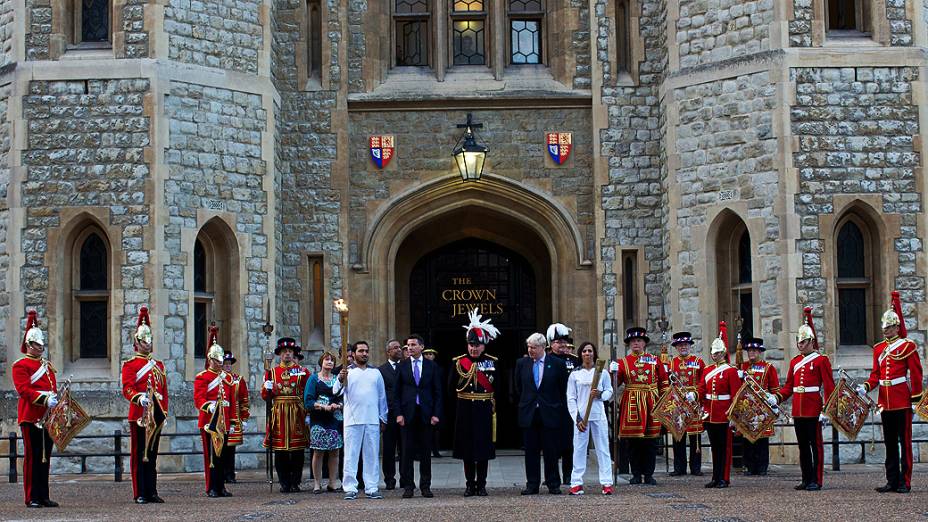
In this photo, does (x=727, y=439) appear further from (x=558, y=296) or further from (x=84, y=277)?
(x=84, y=277)

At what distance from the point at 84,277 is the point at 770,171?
27.6 feet

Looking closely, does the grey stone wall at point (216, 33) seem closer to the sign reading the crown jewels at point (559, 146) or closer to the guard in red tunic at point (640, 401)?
the sign reading the crown jewels at point (559, 146)

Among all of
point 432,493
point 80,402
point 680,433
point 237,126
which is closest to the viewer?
point 432,493

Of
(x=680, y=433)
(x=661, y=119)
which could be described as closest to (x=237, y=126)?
(x=661, y=119)

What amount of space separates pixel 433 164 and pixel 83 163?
4703 mm

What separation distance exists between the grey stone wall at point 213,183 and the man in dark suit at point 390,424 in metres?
3.47

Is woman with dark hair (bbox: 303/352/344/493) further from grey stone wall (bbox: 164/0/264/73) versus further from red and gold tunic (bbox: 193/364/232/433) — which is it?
grey stone wall (bbox: 164/0/264/73)

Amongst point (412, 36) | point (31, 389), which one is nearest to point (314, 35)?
point (412, 36)

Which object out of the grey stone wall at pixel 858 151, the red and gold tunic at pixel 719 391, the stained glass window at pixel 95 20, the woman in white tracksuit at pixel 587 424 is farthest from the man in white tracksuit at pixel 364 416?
the stained glass window at pixel 95 20

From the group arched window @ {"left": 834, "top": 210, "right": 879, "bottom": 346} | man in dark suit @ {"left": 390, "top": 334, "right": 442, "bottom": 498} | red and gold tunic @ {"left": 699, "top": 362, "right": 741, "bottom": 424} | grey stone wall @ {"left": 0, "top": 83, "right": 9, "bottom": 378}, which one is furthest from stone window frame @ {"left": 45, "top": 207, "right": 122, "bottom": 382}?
arched window @ {"left": 834, "top": 210, "right": 879, "bottom": 346}

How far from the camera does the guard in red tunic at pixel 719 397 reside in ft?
49.0

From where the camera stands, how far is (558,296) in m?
20.4

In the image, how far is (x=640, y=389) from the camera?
16.0 m

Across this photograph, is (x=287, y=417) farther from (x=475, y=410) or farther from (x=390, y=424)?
(x=475, y=410)
